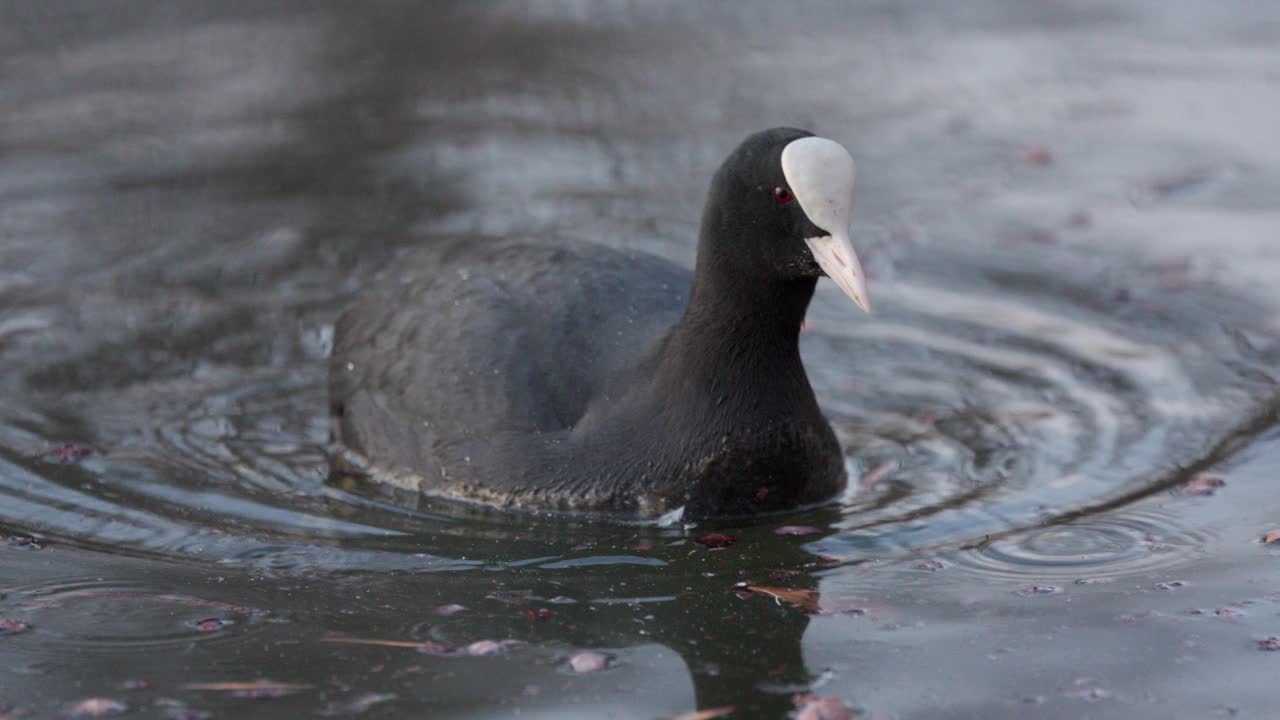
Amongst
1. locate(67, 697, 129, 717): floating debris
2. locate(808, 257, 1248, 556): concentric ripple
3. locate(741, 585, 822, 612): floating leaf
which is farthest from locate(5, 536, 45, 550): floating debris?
locate(808, 257, 1248, 556): concentric ripple

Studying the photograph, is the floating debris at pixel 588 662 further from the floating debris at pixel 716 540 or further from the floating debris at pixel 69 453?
the floating debris at pixel 69 453

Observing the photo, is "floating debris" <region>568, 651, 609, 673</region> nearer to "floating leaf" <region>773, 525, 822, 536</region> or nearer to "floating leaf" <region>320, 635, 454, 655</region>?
"floating leaf" <region>320, 635, 454, 655</region>

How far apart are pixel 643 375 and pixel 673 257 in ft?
8.22

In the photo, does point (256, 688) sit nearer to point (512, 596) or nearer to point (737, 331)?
point (512, 596)

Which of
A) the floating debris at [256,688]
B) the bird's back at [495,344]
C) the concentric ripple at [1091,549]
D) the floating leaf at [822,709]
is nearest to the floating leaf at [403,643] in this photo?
the floating debris at [256,688]

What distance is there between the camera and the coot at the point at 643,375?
5.09 meters

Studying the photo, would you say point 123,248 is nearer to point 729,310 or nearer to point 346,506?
point 346,506

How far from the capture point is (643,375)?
18.0ft

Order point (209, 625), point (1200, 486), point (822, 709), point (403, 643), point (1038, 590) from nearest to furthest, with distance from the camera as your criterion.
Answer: point (822, 709) < point (403, 643) < point (209, 625) < point (1038, 590) < point (1200, 486)

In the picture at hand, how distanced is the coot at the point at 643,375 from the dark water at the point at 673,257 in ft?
0.55

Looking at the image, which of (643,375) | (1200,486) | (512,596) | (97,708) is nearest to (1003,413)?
(1200,486)

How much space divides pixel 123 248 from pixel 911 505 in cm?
414

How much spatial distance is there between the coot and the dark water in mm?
167

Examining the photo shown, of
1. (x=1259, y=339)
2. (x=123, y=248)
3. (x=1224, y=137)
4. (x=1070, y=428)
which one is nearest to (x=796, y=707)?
(x=1070, y=428)
